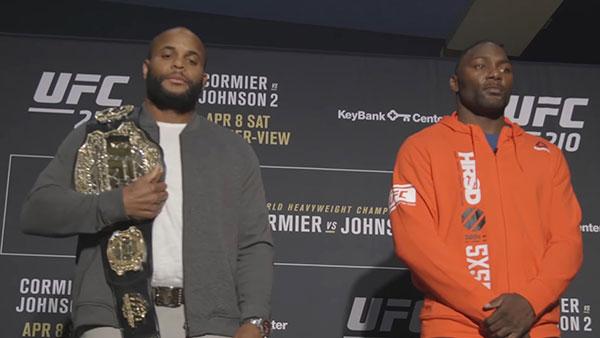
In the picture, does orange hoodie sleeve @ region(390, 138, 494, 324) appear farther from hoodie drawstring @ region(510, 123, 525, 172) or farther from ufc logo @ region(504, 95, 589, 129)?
ufc logo @ region(504, 95, 589, 129)

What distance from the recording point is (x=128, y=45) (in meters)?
4.14

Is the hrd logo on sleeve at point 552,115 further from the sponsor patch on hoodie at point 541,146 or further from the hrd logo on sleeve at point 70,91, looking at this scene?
the hrd logo on sleeve at point 70,91

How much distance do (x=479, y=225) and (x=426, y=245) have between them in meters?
0.19

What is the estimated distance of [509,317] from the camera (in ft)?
8.27

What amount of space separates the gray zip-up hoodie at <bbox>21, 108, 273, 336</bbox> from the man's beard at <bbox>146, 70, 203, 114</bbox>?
0.16ft

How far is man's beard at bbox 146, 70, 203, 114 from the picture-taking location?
2.64 metres

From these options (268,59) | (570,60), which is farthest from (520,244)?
(570,60)

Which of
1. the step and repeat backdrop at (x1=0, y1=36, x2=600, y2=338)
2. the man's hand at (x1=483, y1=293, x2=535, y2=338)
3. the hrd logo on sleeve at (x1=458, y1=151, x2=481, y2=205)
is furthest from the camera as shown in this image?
the step and repeat backdrop at (x1=0, y1=36, x2=600, y2=338)

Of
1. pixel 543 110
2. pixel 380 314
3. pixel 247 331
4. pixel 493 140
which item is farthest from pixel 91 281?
pixel 543 110

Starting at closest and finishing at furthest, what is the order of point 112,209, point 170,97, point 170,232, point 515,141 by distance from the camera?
1. point 112,209
2. point 170,232
3. point 170,97
4. point 515,141

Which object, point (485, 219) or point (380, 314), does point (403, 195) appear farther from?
point (380, 314)

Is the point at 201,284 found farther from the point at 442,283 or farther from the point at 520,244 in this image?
the point at 520,244

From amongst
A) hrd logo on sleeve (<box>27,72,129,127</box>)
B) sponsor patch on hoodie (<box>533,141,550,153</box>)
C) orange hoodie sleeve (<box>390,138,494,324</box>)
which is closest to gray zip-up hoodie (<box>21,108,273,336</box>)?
orange hoodie sleeve (<box>390,138,494,324</box>)

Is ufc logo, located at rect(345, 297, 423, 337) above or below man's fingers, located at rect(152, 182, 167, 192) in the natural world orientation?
below
